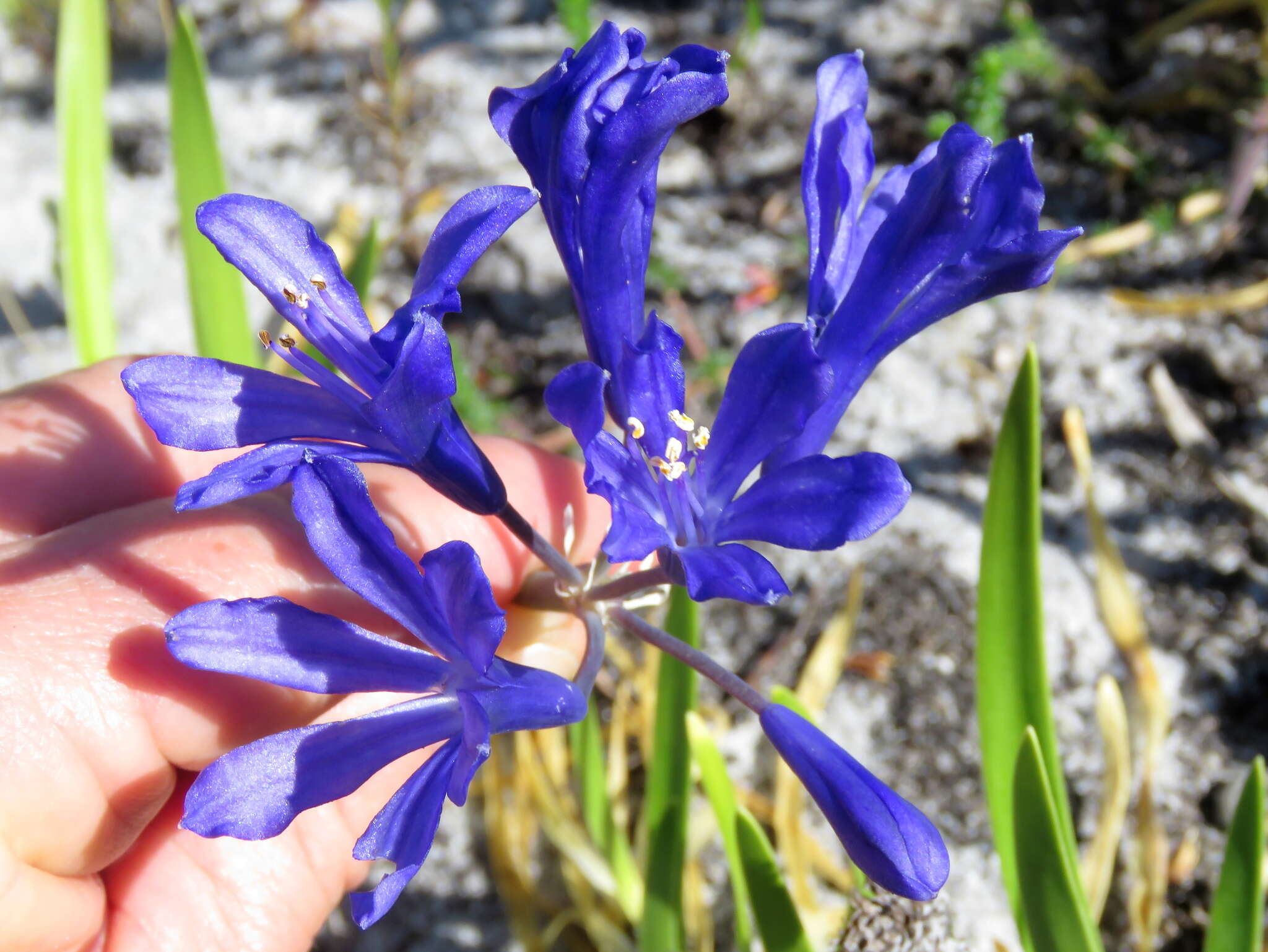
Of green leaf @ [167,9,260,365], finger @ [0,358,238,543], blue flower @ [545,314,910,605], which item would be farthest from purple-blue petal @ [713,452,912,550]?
green leaf @ [167,9,260,365]

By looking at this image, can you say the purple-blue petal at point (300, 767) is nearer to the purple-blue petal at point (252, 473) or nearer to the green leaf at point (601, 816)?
the purple-blue petal at point (252, 473)

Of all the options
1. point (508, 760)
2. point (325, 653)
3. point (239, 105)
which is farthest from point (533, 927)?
point (239, 105)

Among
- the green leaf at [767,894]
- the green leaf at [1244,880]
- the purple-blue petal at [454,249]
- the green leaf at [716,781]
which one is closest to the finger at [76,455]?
the purple-blue petal at [454,249]

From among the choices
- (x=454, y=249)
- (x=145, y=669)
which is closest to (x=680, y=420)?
(x=454, y=249)

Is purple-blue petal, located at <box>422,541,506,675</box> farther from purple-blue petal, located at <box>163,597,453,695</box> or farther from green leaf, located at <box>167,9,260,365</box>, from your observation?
green leaf, located at <box>167,9,260,365</box>

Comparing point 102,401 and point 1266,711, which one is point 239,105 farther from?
point 1266,711

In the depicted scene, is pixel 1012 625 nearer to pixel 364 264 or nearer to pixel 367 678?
pixel 367 678
